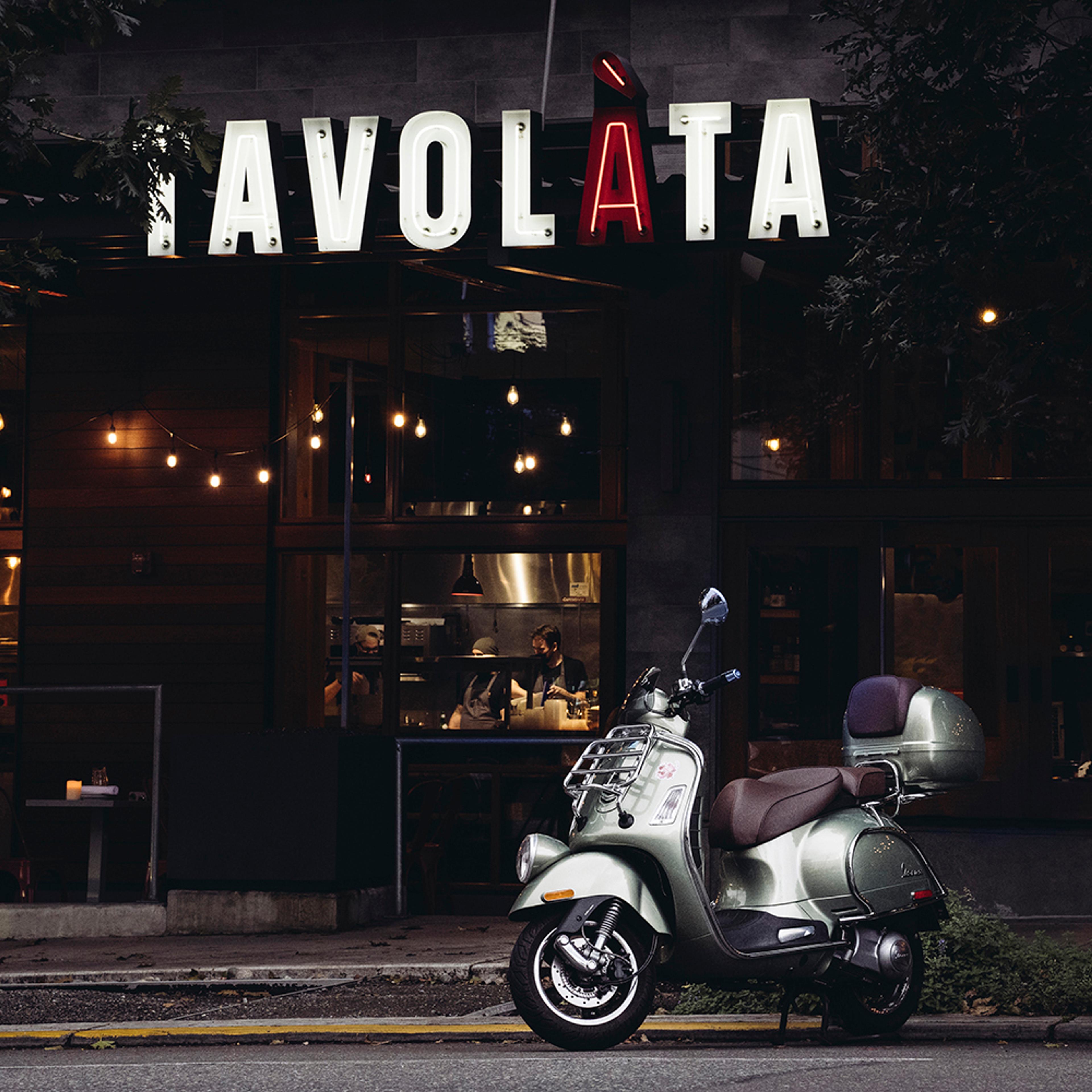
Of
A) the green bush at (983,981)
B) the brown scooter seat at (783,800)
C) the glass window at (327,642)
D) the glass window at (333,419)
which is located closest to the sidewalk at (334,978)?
the green bush at (983,981)

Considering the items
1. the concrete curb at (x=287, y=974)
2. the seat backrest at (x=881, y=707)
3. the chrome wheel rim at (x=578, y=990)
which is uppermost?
the seat backrest at (x=881, y=707)

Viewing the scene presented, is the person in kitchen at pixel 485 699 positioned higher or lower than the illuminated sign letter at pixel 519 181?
lower

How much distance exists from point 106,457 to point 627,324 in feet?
15.1

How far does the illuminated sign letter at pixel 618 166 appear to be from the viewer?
10961mm

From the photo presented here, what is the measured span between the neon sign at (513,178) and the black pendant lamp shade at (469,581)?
2987 millimetres

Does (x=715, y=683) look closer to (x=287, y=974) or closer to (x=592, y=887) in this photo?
(x=592, y=887)

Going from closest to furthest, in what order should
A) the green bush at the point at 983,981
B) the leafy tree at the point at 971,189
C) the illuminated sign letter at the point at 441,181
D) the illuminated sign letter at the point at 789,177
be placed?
the green bush at the point at 983,981, the leafy tree at the point at 971,189, the illuminated sign letter at the point at 789,177, the illuminated sign letter at the point at 441,181

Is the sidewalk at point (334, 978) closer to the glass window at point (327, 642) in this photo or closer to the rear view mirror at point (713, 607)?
the rear view mirror at point (713, 607)

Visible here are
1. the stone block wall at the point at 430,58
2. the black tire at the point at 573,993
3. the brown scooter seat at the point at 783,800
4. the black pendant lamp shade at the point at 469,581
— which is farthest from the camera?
the black pendant lamp shade at the point at 469,581

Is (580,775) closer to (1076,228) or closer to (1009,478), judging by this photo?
(1076,228)

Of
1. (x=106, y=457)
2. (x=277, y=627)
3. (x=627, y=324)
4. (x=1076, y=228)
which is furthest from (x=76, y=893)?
(x=1076, y=228)

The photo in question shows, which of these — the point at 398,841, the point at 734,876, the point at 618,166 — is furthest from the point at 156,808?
the point at 734,876

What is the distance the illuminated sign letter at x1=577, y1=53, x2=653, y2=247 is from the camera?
36.0ft

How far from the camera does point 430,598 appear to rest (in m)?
13.5
